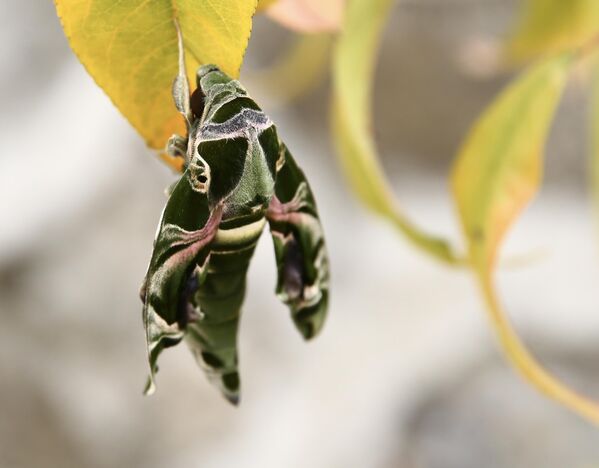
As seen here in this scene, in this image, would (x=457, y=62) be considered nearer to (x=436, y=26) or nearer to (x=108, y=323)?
(x=436, y=26)

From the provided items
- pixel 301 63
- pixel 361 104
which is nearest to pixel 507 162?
pixel 361 104

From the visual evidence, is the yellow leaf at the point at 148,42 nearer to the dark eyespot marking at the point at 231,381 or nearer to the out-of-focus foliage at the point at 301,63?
the dark eyespot marking at the point at 231,381

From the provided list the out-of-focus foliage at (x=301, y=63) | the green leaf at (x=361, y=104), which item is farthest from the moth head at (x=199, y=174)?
the out-of-focus foliage at (x=301, y=63)

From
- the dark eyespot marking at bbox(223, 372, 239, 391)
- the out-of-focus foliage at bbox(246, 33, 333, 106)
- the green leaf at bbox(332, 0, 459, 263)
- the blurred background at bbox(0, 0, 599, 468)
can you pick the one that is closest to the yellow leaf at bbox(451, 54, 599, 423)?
the green leaf at bbox(332, 0, 459, 263)

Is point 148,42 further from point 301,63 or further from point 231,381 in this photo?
point 301,63

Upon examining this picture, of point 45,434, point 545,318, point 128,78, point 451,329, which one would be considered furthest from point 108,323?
point 128,78
